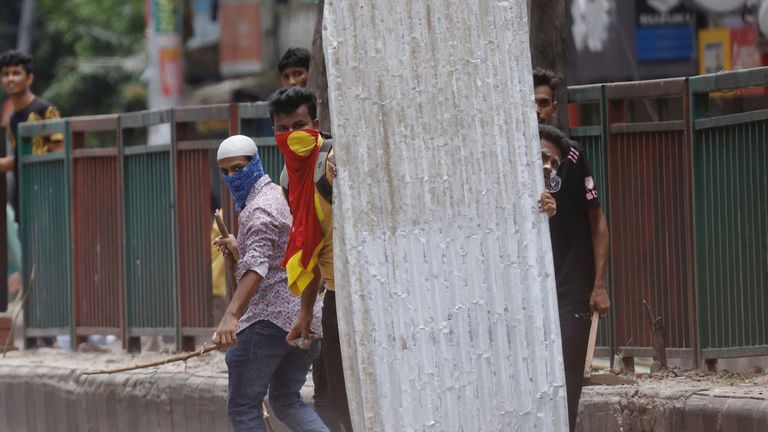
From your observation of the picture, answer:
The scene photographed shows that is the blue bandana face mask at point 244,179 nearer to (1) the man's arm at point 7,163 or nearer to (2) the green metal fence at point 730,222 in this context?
(2) the green metal fence at point 730,222

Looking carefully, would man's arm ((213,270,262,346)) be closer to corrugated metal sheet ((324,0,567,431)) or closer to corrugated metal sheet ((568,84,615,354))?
corrugated metal sheet ((324,0,567,431))

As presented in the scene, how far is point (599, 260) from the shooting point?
20.1 feet

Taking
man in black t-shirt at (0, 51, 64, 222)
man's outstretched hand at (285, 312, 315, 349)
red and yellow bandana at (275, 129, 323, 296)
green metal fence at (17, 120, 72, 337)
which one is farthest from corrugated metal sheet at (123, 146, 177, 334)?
red and yellow bandana at (275, 129, 323, 296)

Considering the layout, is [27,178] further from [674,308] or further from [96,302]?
[674,308]

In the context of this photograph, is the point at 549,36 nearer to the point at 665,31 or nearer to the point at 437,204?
the point at 437,204

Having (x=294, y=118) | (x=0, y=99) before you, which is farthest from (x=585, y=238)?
(x=0, y=99)

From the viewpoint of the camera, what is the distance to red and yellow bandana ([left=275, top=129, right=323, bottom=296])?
19.9ft

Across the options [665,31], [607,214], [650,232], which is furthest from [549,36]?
[665,31]

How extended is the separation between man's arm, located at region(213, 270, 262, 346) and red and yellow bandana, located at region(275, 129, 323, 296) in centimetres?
14

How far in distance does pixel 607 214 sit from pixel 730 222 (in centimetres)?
71

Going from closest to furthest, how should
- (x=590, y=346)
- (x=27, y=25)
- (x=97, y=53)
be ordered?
(x=590, y=346), (x=97, y=53), (x=27, y=25)

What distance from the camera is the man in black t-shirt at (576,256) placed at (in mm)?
6121

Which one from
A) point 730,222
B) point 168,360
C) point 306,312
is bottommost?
point 168,360

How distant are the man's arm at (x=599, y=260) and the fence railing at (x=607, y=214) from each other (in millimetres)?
1459
